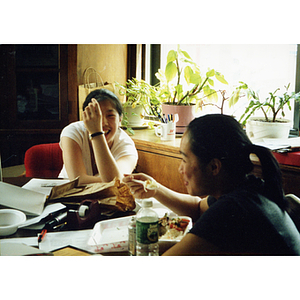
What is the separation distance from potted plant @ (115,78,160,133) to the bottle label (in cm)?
63

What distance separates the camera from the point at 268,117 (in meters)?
1.00

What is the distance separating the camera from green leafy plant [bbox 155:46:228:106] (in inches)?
42.9

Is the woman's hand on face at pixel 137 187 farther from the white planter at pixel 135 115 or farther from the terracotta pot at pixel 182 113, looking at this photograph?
the white planter at pixel 135 115

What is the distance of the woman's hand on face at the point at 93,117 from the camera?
1.20m

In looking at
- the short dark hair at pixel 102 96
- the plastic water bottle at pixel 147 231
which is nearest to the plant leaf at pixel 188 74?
the short dark hair at pixel 102 96

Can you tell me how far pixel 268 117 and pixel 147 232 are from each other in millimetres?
583

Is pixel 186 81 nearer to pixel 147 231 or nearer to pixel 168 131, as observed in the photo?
pixel 168 131

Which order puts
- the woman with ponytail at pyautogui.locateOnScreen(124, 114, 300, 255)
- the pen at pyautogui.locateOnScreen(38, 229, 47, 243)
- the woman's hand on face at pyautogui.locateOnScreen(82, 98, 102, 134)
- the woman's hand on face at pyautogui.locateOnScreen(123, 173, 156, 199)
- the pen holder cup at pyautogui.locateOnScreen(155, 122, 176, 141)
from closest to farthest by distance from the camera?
1. the woman with ponytail at pyautogui.locateOnScreen(124, 114, 300, 255)
2. the pen at pyautogui.locateOnScreen(38, 229, 47, 243)
3. the woman's hand on face at pyautogui.locateOnScreen(123, 173, 156, 199)
4. the pen holder cup at pyautogui.locateOnScreen(155, 122, 176, 141)
5. the woman's hand on face at pyautogui.locateOnScreen(82, 98, 102, 134)

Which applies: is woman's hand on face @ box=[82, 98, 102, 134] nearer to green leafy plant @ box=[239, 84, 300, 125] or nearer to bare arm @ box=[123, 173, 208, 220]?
bare arm @ box=[123, 173, 208, 220]

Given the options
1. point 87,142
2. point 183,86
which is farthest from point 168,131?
point 87,142

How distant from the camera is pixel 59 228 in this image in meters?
0.83

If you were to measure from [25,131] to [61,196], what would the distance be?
11.6 inches

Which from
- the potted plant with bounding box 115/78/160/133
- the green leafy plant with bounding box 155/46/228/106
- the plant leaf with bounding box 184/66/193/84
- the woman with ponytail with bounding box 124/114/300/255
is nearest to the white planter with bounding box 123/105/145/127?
the potted plant with bounding box 115/78/160/133
